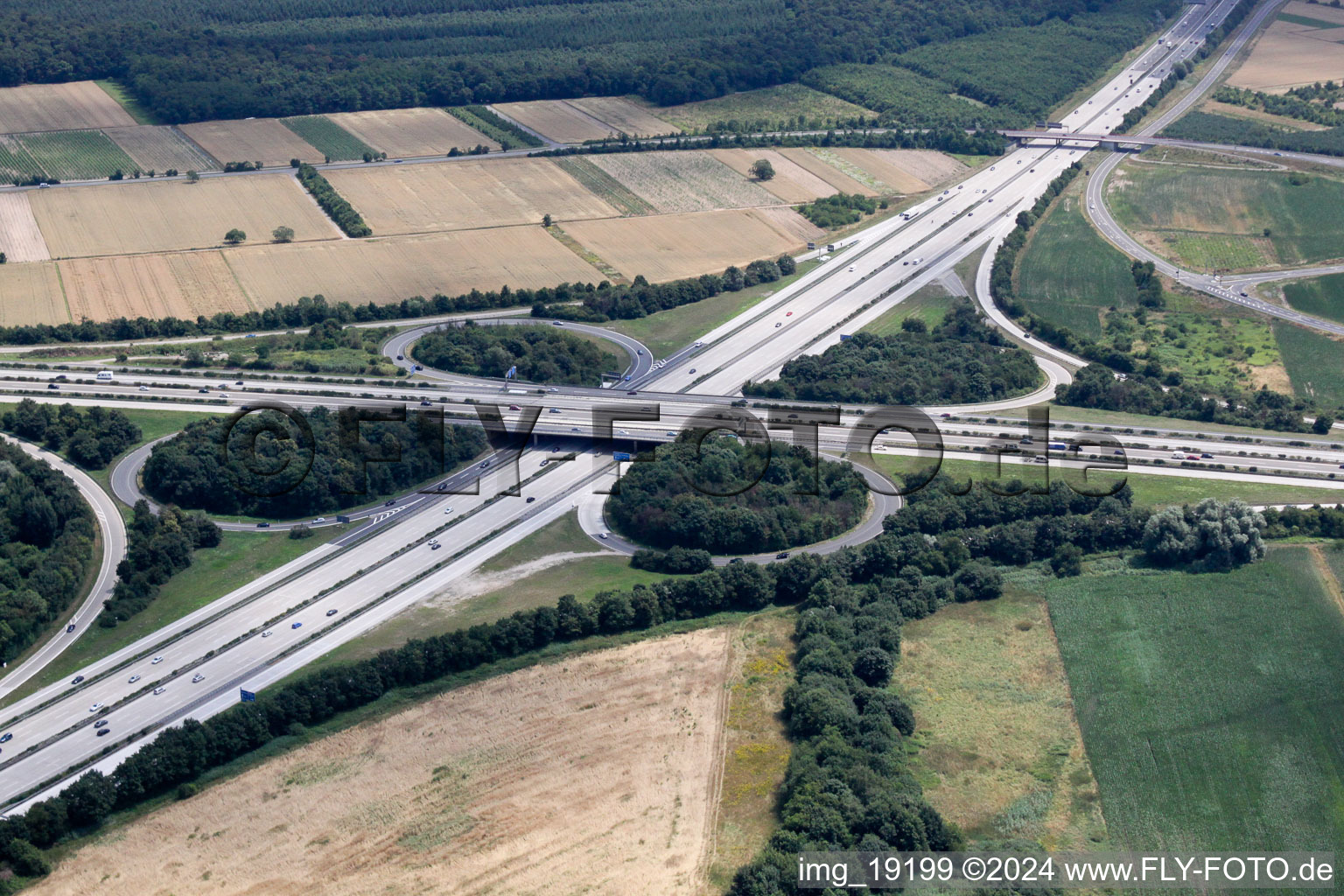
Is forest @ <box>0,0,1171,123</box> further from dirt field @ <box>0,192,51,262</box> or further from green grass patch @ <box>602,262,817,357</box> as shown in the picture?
green grass patch @ <box>602,262,817,357</box>

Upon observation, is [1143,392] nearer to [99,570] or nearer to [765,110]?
[99,570]

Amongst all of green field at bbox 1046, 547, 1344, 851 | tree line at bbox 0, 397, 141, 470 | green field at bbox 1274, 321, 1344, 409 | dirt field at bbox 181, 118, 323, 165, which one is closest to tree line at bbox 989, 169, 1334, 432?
green field at bbox 1274, 321, 1344, 409

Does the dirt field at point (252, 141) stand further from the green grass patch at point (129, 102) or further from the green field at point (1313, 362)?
the green field at point (1313, 362)

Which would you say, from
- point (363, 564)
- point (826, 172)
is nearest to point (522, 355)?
point (363, 564)

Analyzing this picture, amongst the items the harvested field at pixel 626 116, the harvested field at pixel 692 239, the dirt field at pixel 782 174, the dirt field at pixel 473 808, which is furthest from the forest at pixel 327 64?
the dirt field at pixel 473 808

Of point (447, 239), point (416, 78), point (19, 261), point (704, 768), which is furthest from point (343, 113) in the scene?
point (704, 768)

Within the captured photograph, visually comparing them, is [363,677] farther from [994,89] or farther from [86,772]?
[994,89]

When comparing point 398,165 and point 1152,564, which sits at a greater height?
point 398,165
